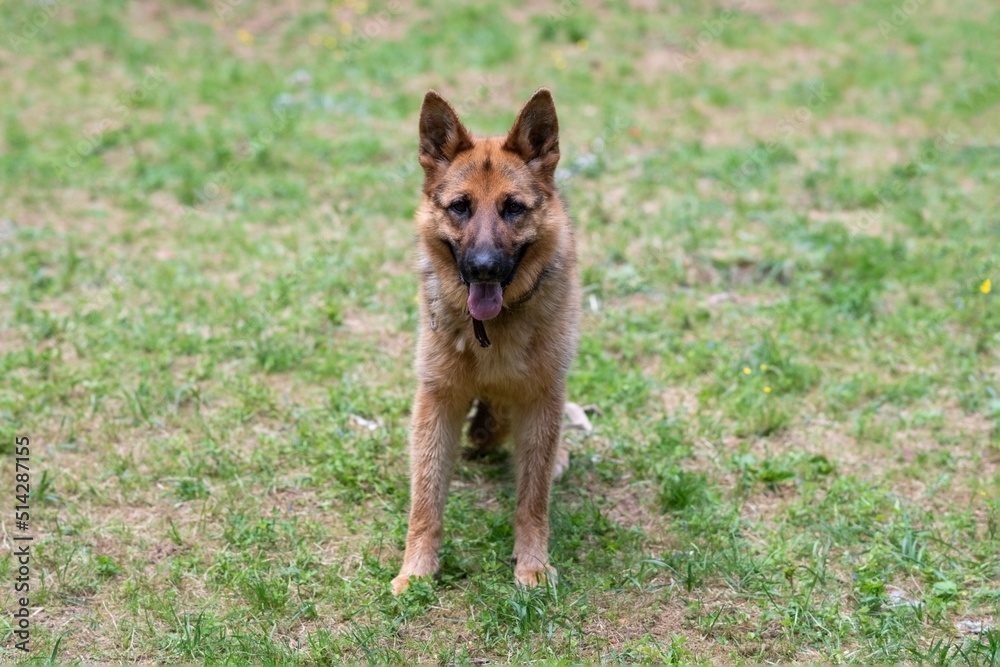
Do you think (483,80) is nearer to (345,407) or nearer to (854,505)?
(345,407)

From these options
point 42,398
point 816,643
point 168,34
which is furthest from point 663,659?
point 168,34

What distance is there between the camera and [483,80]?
10.9 meters

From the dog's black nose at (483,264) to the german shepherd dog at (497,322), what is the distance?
144mm

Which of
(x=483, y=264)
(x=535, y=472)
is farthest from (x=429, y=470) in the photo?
(x=483, y=264)

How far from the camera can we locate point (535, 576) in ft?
14.5

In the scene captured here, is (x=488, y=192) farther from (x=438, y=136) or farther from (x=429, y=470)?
(x=429, y=470)

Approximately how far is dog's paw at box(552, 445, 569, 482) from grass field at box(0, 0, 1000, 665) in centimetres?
8

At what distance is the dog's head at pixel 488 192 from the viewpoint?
4.28 meters

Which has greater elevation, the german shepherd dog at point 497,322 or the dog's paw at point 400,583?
the german shepherd dog at point 497,322

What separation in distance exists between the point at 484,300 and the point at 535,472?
2.98ft

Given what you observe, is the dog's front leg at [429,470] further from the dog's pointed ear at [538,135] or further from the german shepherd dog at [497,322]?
the dog's pointed ear at [538,135]

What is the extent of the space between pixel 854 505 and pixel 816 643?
3.69 feet
